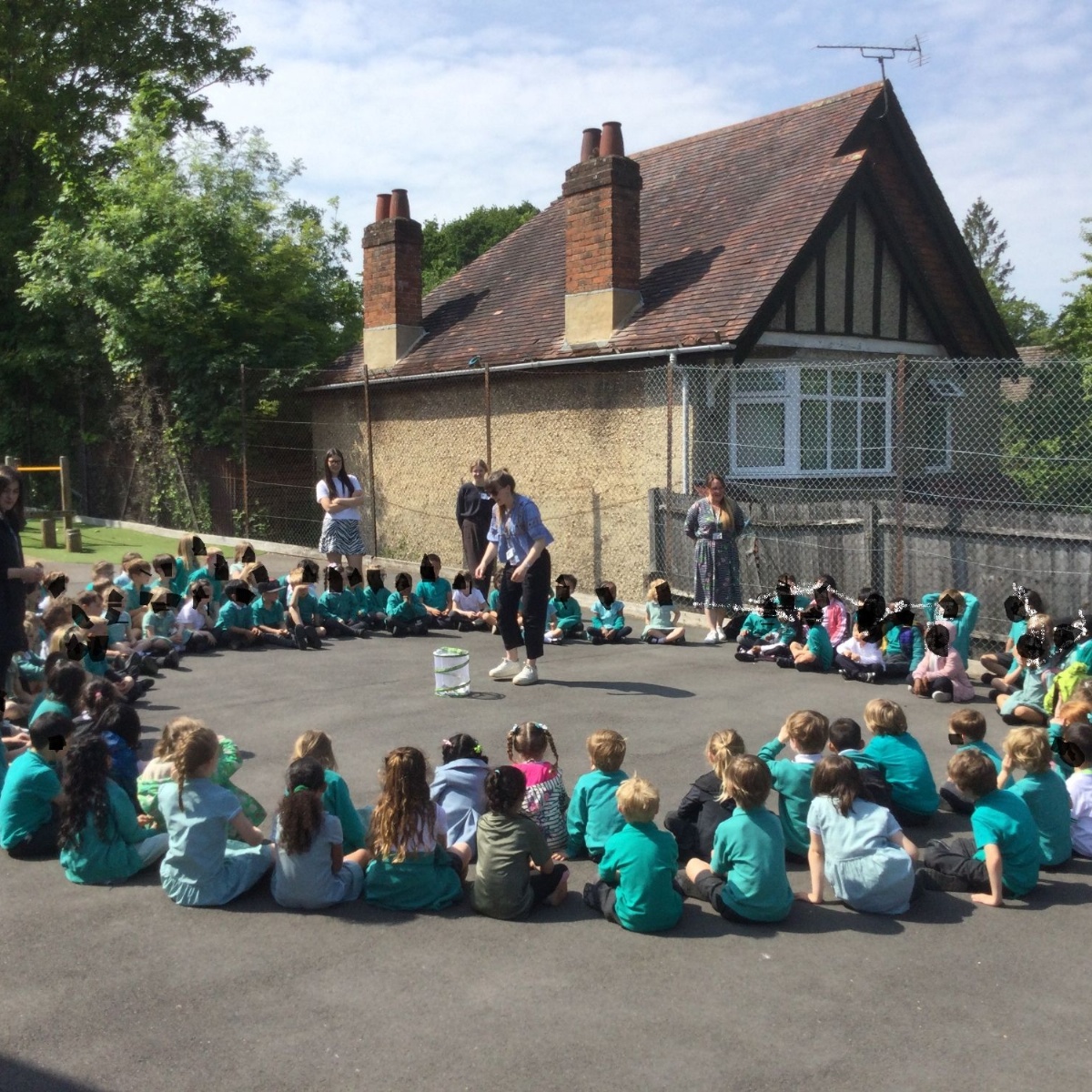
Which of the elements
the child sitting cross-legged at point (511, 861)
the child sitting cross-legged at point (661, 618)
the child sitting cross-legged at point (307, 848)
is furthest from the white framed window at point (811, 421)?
the child sitting cross-legged at point (307, 848)

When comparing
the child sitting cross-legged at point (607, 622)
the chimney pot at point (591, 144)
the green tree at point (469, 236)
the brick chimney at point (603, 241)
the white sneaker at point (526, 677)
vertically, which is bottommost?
the white sneaker at point (526, 677)

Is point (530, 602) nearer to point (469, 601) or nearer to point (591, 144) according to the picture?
point (469, 601)

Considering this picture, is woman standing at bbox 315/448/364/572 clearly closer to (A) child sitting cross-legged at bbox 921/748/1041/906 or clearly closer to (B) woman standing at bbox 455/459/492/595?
(B) woman standing at bbox 455/459/492/595

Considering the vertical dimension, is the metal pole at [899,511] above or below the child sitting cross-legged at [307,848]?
above

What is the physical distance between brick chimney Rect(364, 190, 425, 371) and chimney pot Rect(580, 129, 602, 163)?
411cm

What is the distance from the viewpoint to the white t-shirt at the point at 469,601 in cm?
1359

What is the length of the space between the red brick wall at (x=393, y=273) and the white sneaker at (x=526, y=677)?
11158 millimetres

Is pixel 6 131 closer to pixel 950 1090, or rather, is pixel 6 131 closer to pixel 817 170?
pixel 817 170

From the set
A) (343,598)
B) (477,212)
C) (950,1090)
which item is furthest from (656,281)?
(477,212)

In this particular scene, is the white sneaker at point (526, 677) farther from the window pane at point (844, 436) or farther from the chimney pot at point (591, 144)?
the chimney pot at point (591, 144)

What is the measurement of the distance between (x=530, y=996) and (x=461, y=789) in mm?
1667

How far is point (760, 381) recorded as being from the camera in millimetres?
15352

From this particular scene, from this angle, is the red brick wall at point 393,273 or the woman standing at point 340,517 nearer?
the woman standing at point 340,517

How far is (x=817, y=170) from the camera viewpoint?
53.9ft
